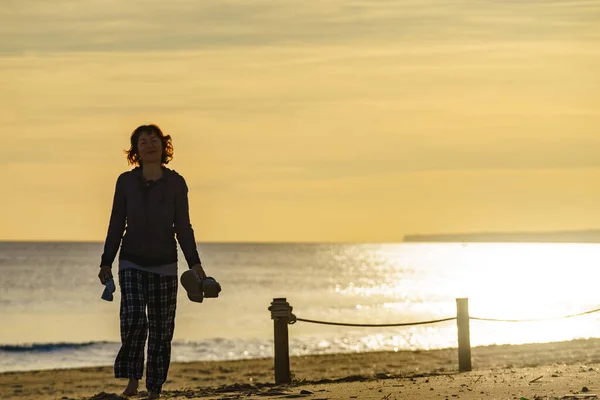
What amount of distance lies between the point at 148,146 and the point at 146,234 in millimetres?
744

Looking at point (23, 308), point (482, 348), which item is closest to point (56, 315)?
point (23, 308)

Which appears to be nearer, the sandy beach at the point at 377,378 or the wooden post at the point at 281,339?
the sandy beach at the point at 377,378

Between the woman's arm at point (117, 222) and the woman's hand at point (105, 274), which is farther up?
the woman's arm at point (117, 222)

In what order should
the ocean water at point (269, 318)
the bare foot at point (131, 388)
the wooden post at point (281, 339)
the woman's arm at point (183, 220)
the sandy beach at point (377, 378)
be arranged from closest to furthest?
the woman's arm at point (183, 220), the bare foot at point (131, 388), the sandy beach at point (377, 378), the wooden post at point (281, 339), the ocean water at point (269, 318)

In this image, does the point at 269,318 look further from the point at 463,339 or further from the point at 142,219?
the point at 142,219

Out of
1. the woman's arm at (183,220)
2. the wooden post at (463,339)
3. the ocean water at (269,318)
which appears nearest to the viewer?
the woman's arm at (183,220)

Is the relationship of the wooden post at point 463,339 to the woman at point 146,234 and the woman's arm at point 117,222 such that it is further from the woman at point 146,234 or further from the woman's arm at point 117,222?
the woman's arm at point 117,222

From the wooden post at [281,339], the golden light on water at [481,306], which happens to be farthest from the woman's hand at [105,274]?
the golden light on water at [481,306]

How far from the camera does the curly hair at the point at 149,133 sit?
9.80 m

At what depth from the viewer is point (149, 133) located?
32.1 feet

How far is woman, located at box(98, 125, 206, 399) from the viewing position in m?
9.77

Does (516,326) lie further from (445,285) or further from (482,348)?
(445,285)

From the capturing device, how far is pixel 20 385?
26.4 meters

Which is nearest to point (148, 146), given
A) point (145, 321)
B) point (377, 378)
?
point (145, 321)
